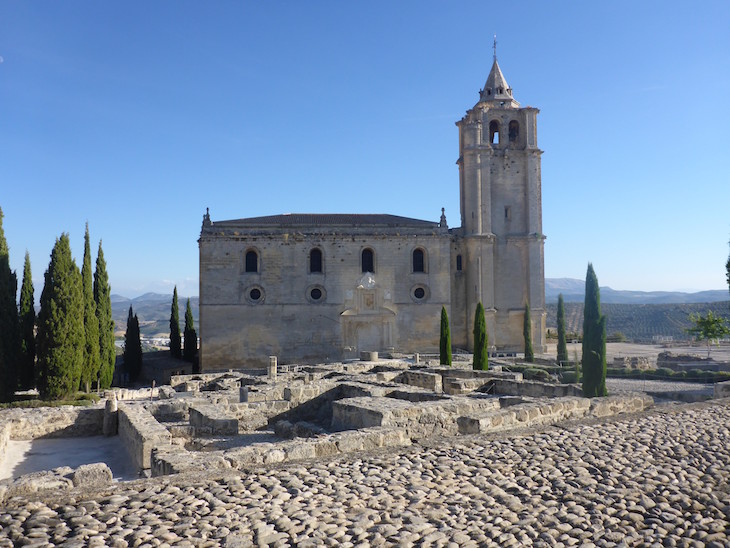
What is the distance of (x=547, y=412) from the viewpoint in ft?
32.9

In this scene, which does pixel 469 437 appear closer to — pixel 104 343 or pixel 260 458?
pixel 260 458

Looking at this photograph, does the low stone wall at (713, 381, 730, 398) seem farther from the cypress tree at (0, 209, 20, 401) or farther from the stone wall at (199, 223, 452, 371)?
the cypress tree at (0, 209, 20, 401)

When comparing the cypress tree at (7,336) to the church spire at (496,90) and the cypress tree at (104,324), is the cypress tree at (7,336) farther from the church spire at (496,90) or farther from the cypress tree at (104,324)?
the church spire at (496,90)

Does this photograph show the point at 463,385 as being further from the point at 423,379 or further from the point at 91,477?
the point at 91,477

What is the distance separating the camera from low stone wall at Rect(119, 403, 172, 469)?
28.5 feet

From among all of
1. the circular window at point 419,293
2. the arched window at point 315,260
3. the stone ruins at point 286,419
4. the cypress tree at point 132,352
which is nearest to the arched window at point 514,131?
the circular window at point 419,293

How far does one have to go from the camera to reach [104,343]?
26.2m

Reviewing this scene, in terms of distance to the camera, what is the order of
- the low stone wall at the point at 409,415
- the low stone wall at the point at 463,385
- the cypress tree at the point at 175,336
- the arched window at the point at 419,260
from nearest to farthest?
the low stone wall at the point at 409,415 < the low stone wall at the point at 463,385 < the arched window at the point at 419,260 < the cypress tree at the point at 175,336

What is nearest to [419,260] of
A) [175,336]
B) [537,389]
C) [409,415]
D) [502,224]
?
[502,224]

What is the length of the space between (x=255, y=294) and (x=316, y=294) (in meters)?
3.36

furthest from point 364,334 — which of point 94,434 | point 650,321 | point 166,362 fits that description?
point 650,321

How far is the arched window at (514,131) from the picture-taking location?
3562cm

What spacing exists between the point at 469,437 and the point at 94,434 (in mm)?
8367

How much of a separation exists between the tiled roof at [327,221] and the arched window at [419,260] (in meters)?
1.50
